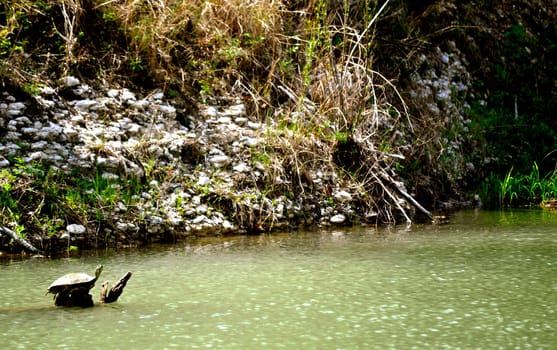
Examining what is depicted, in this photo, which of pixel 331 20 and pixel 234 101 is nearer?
pixel 234 101

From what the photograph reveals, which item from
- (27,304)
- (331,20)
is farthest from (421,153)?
(27,304)

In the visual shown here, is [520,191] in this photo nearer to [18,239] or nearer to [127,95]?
[127,95]

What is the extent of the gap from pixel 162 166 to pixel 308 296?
250 cm

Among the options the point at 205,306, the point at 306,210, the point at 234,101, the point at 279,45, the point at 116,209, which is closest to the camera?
the point at 205,306

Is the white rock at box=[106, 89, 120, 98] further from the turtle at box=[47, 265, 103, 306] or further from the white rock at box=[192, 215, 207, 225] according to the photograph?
the turtle at box=[47, 265, 103, 306]

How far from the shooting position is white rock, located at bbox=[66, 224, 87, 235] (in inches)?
188

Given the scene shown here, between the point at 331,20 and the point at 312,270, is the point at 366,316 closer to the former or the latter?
the point at 312,270

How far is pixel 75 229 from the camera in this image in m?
4.80

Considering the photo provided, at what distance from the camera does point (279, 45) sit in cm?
692

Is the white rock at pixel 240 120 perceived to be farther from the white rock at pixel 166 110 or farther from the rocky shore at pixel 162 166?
the white rock at pixel 166 110

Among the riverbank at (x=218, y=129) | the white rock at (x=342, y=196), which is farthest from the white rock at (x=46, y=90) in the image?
the white rock at (x=342, y=196)

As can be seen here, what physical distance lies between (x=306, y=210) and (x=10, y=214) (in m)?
2.22

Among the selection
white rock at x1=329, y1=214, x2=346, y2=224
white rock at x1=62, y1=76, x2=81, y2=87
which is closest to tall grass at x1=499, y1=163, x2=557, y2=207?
white rock at x1=329, y1=214, x2=346, y2=224

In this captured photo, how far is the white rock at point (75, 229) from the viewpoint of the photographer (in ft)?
15.7
